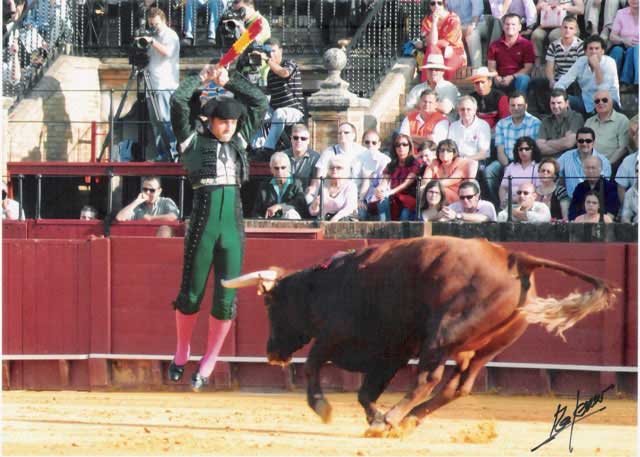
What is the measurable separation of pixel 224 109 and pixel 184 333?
1.57 metres

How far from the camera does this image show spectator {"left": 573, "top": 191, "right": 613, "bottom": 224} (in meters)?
13.1

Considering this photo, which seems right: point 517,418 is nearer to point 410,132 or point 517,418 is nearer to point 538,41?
point 410,132

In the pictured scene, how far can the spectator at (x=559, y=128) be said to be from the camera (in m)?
13.7

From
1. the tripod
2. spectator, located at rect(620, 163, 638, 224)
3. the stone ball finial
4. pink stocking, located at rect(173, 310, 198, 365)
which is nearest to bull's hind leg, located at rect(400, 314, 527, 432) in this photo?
pink stocking, located at rect(173, 310, 198, 365)

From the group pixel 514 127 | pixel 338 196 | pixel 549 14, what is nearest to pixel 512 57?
pixel 549 14

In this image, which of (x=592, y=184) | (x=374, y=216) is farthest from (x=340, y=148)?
(x=592, y=184)

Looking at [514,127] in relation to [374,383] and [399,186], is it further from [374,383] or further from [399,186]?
[374,383]

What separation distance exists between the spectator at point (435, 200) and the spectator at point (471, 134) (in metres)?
0.61

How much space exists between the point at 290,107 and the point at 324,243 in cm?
211

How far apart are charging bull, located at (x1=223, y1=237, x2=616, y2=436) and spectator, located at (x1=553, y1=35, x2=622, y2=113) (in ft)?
12.0

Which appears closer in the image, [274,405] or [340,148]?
[274,405]

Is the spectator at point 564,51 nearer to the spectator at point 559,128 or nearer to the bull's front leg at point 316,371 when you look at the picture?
the spectator at point 559,128

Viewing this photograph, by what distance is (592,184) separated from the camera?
13.1 m
